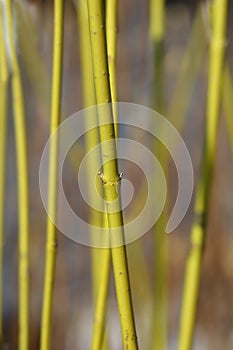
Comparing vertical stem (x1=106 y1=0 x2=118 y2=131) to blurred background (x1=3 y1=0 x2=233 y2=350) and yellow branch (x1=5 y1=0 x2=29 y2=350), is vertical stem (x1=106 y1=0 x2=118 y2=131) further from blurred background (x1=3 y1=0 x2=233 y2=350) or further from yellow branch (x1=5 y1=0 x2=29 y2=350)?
blurred background (x1=3 y1=0 x2=233 y2=350)

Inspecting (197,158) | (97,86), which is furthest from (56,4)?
(197,158)

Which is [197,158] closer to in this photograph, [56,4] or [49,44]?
[49,44]

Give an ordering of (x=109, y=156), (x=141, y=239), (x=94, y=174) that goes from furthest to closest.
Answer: (x=141, y=239) < (x=94, y=174) < (x=109, y=156)

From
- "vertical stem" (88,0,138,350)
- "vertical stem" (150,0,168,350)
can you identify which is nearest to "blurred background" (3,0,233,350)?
"vertical stem" (150,0,168,350)

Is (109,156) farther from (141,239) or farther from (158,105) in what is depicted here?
(141,239)

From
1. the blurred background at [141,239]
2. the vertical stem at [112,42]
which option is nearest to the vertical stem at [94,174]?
the vertical stem at [112,42]

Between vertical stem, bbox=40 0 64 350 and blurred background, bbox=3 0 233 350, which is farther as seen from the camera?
blurred background, bbox=3 0 233 350

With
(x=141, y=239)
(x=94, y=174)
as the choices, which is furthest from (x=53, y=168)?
(x=141, y=239)
